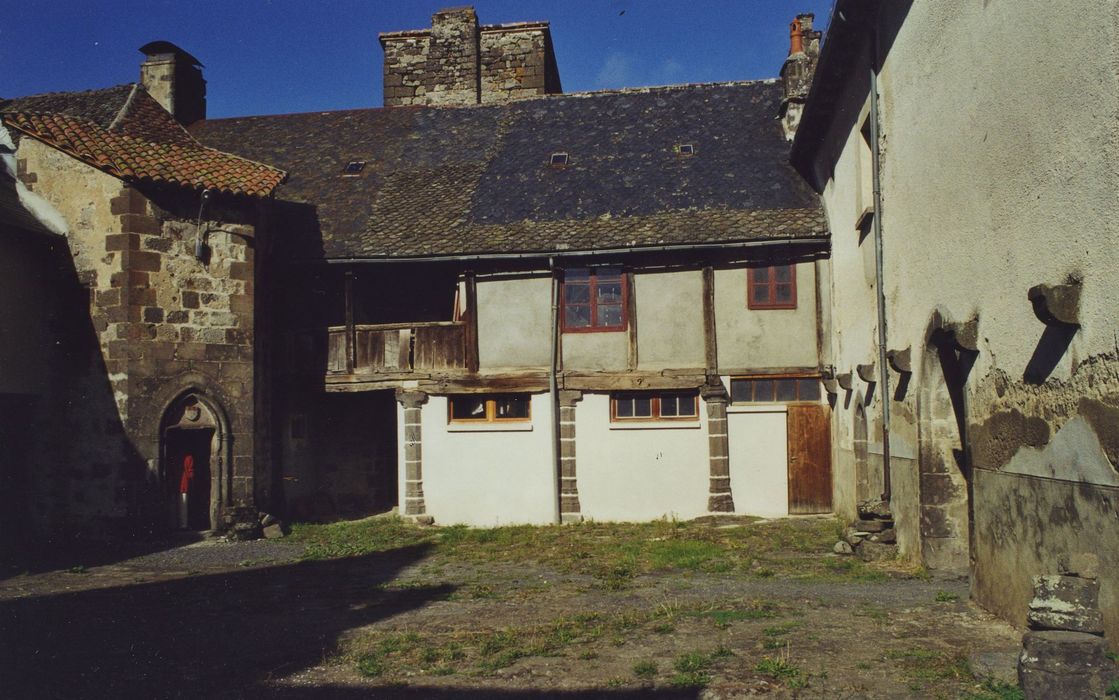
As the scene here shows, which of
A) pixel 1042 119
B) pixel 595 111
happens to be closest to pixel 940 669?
pixel 1042 119

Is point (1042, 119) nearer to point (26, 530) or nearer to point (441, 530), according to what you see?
point (441, 530)

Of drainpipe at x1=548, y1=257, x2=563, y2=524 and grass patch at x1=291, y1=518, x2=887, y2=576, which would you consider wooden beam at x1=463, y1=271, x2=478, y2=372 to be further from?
grass patch at x1=291, y1=518, x2=887, y2=576

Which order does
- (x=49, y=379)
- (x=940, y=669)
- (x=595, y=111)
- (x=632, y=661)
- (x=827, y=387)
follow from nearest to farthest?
(x=940, y=669)
(x=632, y=661)
(x=49, y=379)
(x=827, y=387)
(x=595, y=111)

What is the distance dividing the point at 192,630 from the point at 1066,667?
7.05m

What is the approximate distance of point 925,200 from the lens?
970cm

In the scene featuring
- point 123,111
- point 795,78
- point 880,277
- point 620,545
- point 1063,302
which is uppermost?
point 795,78

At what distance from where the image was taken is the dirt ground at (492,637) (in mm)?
6441

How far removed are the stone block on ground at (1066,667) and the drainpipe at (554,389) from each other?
10.9 meters

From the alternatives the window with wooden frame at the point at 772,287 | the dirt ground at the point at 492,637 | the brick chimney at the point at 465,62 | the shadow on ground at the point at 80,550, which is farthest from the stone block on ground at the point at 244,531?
the brick chimney at the point at 465,62

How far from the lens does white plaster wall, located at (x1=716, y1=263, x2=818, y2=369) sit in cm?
1611

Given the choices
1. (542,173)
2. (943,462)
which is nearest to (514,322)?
(542,173)

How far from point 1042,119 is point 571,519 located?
430 inches

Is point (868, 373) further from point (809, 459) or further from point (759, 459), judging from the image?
point (759, 459)

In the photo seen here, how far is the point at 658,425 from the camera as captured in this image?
53.1 feet
